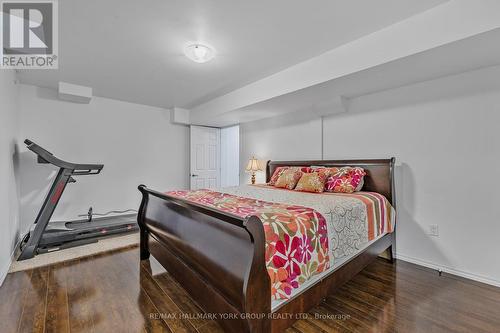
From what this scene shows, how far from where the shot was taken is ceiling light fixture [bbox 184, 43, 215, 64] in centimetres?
244

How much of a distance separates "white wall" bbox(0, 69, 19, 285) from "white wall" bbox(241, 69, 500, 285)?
14.0 ft

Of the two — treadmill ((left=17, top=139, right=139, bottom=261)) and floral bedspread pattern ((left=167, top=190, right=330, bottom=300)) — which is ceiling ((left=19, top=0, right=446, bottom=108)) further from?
floral bedspread pattern ((left=167, top=190, right=330, bottom=300))

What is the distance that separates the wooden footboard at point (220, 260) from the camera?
4.06 feet

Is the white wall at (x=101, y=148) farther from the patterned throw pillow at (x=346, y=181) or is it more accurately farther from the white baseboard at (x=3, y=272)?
the patterned throw pillow at (x=346, y=181)

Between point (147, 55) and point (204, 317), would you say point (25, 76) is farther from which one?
point (204, 317)

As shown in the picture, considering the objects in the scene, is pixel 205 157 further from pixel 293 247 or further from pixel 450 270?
pixel 450 270

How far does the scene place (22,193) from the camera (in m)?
3.56

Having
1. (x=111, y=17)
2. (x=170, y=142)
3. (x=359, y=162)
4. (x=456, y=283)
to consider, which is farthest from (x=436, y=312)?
(x=170, y=142)

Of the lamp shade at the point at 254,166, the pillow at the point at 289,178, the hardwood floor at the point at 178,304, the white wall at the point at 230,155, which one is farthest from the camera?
the white wall at the point at 230,155

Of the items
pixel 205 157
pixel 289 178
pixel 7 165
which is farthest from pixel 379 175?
pixel 7 165

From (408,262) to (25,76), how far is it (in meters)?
5.81

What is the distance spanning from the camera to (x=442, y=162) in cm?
257

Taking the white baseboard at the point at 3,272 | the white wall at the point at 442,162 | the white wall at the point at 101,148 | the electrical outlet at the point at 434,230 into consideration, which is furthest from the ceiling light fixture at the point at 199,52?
the electrical outlet at the point at 434,230

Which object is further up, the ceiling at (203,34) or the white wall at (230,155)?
the ceiling at (203,34)
